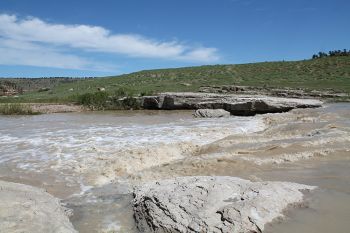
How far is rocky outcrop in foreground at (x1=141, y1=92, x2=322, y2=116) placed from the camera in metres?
19.8

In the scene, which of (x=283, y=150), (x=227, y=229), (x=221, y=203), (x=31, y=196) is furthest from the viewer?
(x=283, y=150)

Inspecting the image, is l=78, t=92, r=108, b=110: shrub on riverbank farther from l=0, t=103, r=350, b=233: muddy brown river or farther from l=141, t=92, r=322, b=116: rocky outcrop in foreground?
l=0, t=103, r=350, b=233: muddy brown river

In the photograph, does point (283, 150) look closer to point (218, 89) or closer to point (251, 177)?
point (251, 177)

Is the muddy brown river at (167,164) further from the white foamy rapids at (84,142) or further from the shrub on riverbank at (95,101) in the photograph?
the shrub on riverbank at (95,101)

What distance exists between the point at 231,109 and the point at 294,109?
11.1 feet

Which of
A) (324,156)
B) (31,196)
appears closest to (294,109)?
(324,156)

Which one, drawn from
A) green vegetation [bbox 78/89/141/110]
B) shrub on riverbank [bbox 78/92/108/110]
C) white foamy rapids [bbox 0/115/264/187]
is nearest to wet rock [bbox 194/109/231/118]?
white foamy rapids [bbox 0/115/264/187]

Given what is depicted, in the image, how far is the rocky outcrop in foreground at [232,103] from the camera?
19797 millimetres

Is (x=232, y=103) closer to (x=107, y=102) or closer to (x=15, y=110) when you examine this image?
(x=107, y=102)

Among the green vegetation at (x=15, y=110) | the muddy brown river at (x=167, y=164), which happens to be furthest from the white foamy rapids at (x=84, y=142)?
the green vegetation at (x=15, y=110)

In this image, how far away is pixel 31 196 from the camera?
5.21 meters

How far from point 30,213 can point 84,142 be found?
6499 millimetres

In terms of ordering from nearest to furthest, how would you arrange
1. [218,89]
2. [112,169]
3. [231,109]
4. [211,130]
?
[112,169]
[211,130]
[231,109]
[218,89]

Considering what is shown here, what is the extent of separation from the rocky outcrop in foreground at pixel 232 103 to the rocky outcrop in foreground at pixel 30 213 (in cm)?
1585
